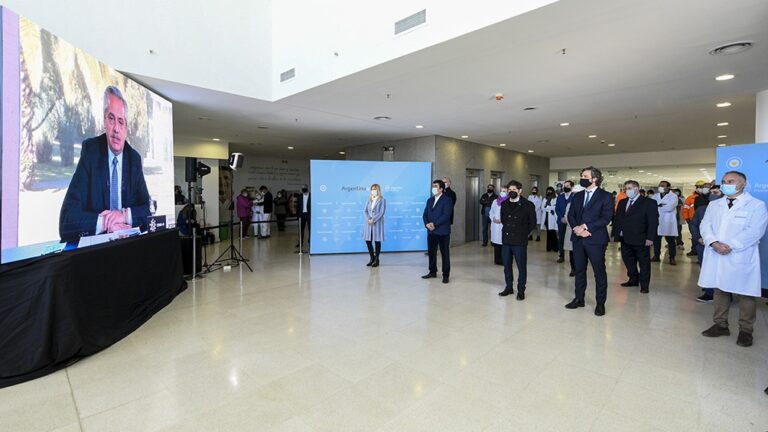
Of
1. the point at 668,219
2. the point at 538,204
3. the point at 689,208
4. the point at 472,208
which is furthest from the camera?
the point at 472,208

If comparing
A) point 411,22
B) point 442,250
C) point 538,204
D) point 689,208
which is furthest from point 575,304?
point 538,204

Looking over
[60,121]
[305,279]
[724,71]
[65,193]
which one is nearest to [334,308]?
[305,279]

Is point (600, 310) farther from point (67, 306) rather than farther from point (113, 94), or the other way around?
point (113, 94)

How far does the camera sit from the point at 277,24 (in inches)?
235

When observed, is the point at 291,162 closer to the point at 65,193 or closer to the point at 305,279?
the point at 305,279

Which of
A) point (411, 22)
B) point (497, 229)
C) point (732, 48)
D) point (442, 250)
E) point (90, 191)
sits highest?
point (411, 22)

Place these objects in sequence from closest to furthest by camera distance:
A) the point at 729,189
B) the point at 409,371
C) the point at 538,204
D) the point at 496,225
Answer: the point at 409,371, the point at 729,189, the point at 496,225, the point at 538,204

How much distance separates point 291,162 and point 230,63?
39.5 feet

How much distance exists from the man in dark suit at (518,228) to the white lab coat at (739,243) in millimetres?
1845

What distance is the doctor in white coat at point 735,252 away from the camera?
11.1ft

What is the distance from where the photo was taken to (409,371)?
291cm

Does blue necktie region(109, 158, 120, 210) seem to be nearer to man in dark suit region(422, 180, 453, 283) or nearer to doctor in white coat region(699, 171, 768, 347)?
man in dark suit region(422, 180, 453, 283)

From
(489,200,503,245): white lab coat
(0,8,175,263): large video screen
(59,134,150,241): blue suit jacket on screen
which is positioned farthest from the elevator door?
(59,134,150,241): blue suit jacket on screen

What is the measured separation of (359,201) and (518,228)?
4.27 metres
